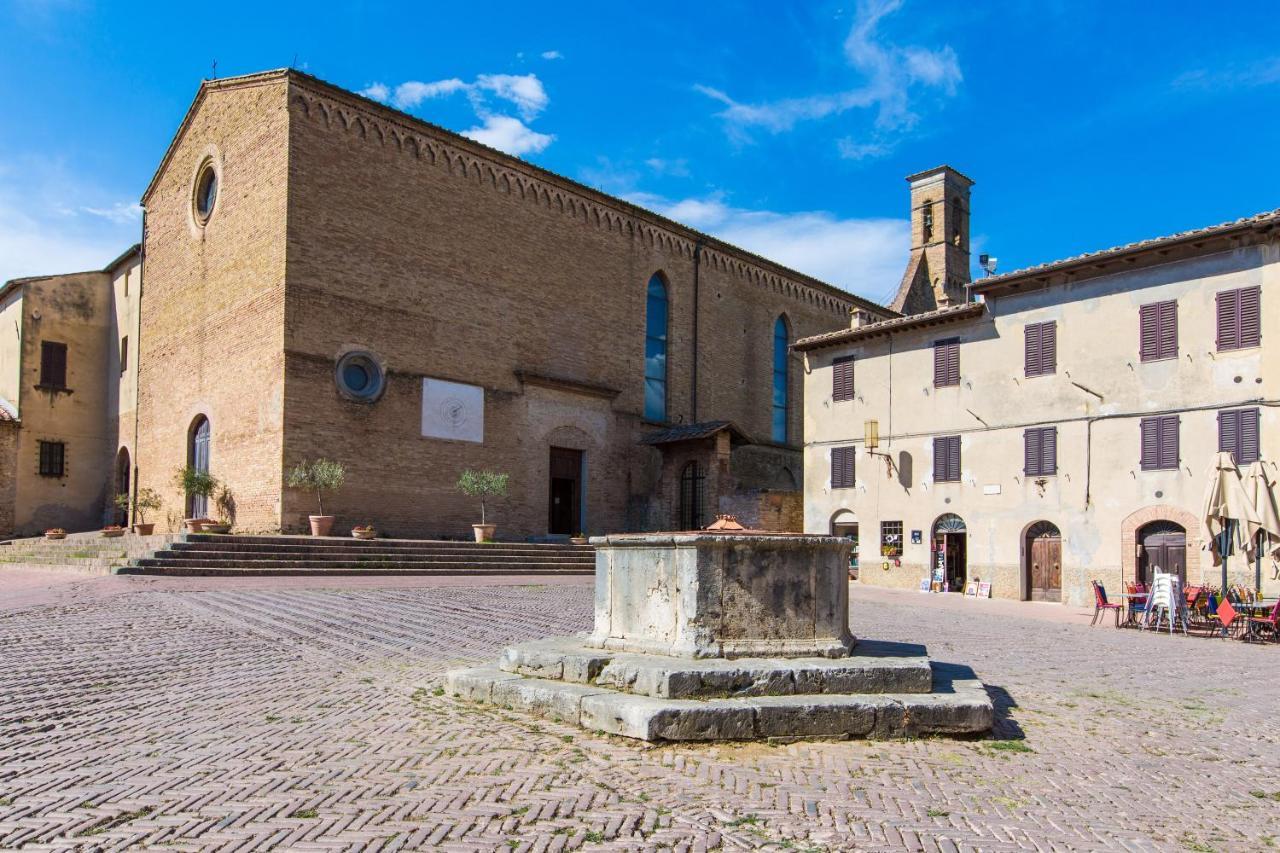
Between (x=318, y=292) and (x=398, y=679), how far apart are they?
1703 cm

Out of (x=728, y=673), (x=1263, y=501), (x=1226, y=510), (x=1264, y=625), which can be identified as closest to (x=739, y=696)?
(x=728, y=673)

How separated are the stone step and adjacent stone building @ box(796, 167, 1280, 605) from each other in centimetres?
1459

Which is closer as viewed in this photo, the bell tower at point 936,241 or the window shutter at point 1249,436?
the window shutter at point 1249,436

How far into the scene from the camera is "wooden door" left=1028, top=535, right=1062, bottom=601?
21.4 meters

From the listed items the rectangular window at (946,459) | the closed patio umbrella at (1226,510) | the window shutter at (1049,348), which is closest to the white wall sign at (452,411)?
the rectangular window at (946,459)

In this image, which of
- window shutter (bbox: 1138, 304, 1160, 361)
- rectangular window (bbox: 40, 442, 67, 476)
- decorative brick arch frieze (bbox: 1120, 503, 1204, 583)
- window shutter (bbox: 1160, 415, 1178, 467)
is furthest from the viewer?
rectangular window (bbox: 40, 442, 67, 476)

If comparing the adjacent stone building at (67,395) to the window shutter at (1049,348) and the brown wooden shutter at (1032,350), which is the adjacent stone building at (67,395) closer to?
the brown wooden shutter at (1032,350)

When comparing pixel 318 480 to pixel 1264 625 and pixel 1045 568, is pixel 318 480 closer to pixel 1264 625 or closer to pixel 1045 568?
pixel 1045 568

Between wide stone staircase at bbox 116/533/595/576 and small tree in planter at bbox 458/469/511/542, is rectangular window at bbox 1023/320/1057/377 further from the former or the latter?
small tree in planter at bbox 458/469/511/542

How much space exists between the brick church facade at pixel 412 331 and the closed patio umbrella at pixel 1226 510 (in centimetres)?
1331

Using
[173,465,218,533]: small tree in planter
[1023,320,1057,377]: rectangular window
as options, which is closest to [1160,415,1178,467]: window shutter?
[1023,320,1057,377]: rectangular window

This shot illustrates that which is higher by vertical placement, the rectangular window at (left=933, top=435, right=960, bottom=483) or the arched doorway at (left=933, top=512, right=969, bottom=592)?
the rectangular window at (left=933, top=435, right=960, bottom=483)

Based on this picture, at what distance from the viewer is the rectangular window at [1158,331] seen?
19.7m

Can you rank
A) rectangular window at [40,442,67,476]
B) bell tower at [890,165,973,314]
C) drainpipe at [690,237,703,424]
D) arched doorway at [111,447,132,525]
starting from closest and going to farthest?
1. rectangular window at [40,442,67,476]
2. arched doorway at [111,447,132,525]
3. drainpipe at [690,237,703,424]
4. bell tower at [890,165,973,314]
